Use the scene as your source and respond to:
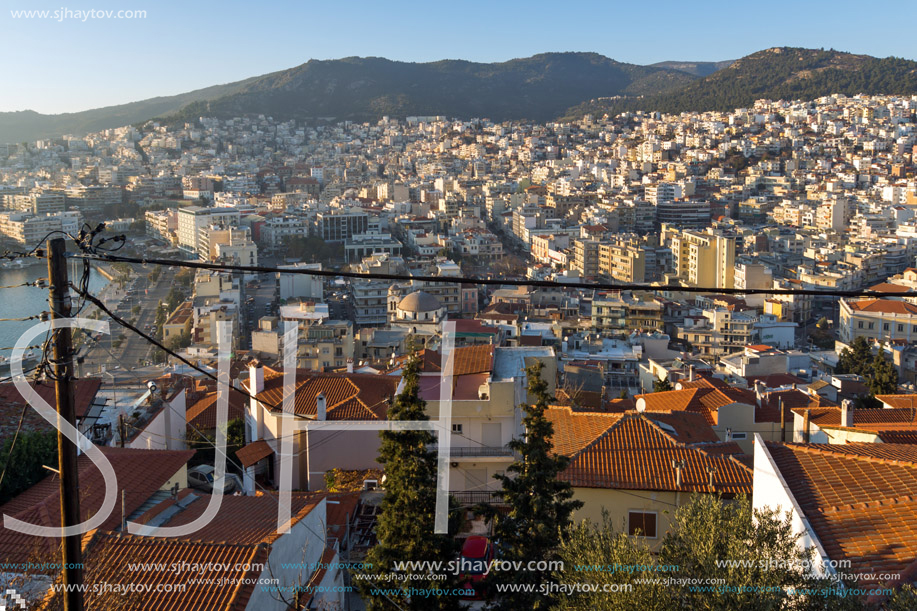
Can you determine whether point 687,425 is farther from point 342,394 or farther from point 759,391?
point 759,391

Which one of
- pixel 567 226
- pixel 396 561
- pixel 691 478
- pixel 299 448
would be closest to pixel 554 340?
pixel 299 448

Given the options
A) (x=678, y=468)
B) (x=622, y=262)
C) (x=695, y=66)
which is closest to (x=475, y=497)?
(x=678, y=468)

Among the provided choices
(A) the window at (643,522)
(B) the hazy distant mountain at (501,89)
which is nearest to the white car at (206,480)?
(A) the window at (643,522)

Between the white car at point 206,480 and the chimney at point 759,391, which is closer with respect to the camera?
the white car at point 206,480

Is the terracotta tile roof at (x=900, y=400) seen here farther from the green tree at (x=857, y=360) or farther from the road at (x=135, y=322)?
the road at (x=135, y=322)

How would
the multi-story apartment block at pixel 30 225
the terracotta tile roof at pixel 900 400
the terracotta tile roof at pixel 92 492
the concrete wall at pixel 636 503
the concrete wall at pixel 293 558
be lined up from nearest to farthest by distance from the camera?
the concrete wall at pixel 293 558
the terracotta tile roof at pixel 92 492
the concrete wall at pixel 636 503
the terracotta tile roof at pixel 900 400
the multi-story apartment block at pixel 30 225

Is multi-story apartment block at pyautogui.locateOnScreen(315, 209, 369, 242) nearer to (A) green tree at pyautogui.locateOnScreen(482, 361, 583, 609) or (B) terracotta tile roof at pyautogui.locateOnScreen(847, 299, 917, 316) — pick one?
(B) terracotta tile roof at pyautogui.locateOnScreen(847, 299, 917, 316)

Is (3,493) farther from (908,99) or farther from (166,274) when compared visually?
(908,99)
